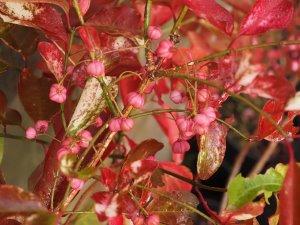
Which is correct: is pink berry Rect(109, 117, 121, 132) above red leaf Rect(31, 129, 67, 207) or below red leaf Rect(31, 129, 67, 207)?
above

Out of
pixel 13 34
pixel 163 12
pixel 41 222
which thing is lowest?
pixel 41 222

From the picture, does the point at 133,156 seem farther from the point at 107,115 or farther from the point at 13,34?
the point at 13,34

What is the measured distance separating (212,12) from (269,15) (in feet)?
0.14

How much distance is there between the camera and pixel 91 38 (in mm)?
398

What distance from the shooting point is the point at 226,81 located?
1.14ft

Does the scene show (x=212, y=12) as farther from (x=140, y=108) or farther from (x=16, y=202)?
(x=16, y=202)

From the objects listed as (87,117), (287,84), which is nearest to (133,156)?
(87,117)

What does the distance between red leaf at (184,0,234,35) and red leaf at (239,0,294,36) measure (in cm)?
2

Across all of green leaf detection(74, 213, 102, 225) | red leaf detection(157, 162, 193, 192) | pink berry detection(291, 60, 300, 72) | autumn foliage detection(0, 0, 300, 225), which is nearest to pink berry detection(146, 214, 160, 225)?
autumn foliage detection(0, 0, 300, 225)

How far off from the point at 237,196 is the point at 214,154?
53mm

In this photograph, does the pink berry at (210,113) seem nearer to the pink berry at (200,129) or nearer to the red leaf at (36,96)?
A: the pink berry at (200,129)

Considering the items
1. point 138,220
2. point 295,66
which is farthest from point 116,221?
point 295,66

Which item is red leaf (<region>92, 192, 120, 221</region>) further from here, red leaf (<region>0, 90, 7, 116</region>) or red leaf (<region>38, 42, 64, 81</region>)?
red leaf (<region>0, 90, 7, 116</region>)

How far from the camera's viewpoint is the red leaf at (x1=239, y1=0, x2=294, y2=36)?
39cm
